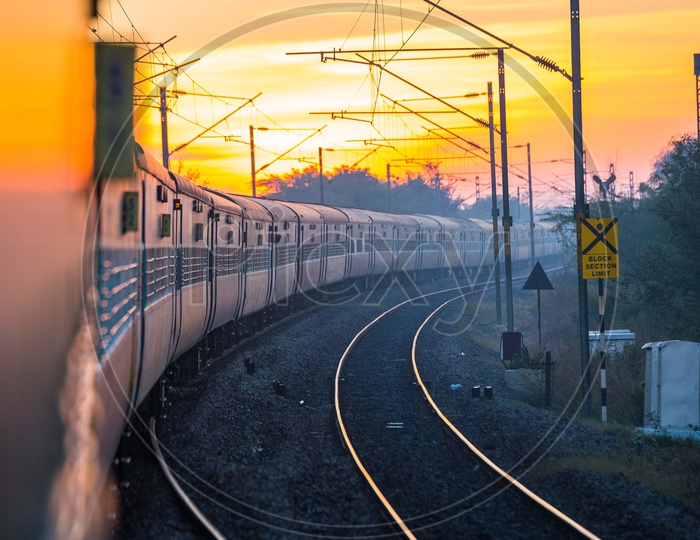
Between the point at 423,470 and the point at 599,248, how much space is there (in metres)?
5.38

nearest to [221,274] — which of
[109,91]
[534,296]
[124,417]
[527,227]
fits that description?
[124,417]

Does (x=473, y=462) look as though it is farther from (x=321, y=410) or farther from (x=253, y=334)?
(x=253, y=334)

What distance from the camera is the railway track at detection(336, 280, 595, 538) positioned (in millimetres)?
8008

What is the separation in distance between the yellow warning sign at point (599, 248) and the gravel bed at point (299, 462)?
2364mm

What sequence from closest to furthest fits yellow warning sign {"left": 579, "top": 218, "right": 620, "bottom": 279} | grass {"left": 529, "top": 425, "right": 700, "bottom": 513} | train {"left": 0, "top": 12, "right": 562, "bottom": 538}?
train {"left": 0, "top": 12, "right": 562, "bottom": 538} < grass {"left": 529, "top": 425, "right": 700, "bottom": 513} < yellow warning sign {"left": 579, "top": 218, "right": 620, "bottom": 279}

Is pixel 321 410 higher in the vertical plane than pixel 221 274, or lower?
lower

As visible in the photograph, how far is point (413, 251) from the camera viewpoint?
44250mm

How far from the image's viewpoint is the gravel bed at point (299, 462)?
310 inches

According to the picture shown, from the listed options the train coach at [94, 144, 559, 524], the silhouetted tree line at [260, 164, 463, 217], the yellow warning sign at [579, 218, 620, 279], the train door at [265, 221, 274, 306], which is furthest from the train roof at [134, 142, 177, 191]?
the silhouetted tree line at [260, 164, 463, 217]

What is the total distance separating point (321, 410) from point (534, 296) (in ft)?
97.9

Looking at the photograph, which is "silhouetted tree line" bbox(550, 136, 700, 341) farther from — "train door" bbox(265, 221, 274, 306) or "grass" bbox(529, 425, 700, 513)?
"train door" bbox(265, 221, 274, 306)

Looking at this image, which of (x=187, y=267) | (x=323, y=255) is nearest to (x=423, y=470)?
(x=187, y=267)

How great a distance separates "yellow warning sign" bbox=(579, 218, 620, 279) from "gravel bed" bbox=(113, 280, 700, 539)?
2.36 meters

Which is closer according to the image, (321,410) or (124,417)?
(124,417)
